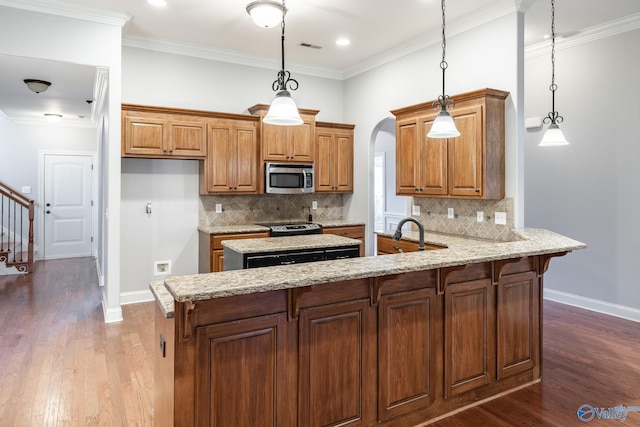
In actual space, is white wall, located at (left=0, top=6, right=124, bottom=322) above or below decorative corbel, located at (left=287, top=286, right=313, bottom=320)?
above

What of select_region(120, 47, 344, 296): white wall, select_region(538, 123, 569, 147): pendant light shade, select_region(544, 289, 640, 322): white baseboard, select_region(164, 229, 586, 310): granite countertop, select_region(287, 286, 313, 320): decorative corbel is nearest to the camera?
select_region(164, 229, 586, 310): granite countertop

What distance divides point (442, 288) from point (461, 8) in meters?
3.03

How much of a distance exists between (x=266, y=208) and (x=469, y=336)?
12.1ft

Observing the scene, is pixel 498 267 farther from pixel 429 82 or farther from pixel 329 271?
pixel 429 82

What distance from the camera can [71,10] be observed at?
394 centimetres

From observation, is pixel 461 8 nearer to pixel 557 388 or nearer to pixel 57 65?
pixel 557 388

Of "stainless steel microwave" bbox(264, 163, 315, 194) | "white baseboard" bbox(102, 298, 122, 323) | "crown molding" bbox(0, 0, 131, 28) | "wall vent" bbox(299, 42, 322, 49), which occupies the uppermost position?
"wall vent" bbox(299, 42, 322, 49)

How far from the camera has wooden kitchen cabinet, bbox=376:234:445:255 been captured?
404cm

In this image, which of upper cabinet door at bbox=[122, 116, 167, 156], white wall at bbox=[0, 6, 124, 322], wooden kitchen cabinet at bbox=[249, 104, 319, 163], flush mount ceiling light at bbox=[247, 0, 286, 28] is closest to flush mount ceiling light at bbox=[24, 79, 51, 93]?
white wall at bbox=[0, 6, 124, 322]

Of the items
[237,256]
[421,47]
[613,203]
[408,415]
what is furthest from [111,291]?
[613,203]

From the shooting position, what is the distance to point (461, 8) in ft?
13.3

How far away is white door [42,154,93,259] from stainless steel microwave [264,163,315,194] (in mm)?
5164

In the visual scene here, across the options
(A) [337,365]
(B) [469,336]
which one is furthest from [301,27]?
(A) [337,365]

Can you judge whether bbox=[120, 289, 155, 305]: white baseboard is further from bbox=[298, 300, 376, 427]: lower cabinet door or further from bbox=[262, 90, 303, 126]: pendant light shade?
bbox=[298, 300, 376, 427]: lower cabinet door
